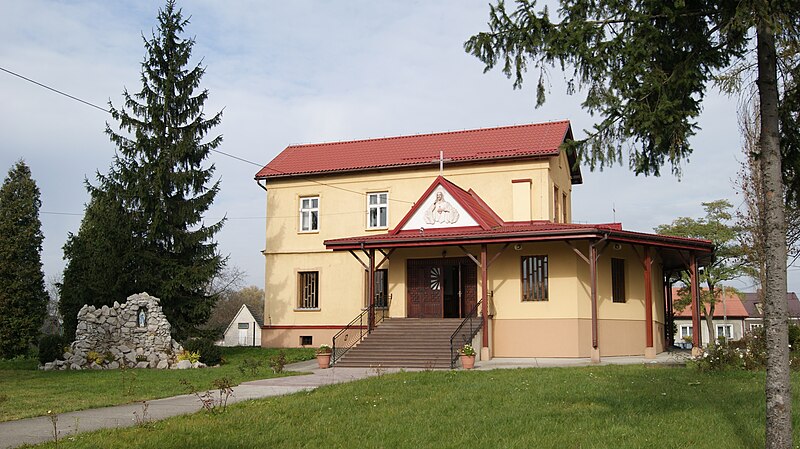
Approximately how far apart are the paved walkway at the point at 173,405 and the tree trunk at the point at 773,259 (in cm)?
805

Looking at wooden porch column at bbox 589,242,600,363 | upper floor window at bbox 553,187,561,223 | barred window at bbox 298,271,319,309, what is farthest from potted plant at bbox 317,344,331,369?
upper floor window at bbox 553,187,561,223

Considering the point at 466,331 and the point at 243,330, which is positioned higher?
the point at 466,331

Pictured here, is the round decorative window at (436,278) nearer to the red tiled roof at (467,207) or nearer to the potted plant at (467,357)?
the red tiled roof at (467,207)

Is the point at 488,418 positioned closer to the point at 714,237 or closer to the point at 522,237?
the point at 522,237

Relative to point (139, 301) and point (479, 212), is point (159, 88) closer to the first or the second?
point (139, 301)

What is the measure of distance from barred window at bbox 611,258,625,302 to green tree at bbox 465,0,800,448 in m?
15.3

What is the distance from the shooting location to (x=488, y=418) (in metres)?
10.2

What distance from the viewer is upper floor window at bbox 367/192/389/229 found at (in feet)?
93.3

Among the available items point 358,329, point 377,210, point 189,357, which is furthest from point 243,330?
point 189,357

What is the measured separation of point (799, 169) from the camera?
8211mm

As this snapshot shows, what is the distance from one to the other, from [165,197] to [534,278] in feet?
42.7

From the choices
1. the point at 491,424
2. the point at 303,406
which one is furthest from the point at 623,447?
the point at 303,406

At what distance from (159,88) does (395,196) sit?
9478 millimetres

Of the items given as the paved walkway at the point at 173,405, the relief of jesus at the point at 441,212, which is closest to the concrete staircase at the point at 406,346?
the paved walkway at the point at 173,405
